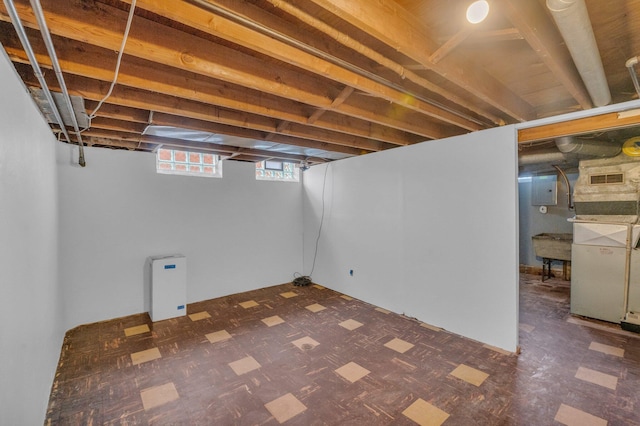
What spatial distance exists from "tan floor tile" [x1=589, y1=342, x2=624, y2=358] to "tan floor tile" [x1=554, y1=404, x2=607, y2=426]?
123cm

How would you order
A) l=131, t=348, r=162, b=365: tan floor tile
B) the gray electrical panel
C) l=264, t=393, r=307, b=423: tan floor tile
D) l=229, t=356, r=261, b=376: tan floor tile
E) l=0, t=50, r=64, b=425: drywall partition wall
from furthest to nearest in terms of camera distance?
the gray electrical panel < l=131, t=348, r=162, b=365: tan floor tile < l=229, t=356, r=261, b=376: tan floor tile < l=264, t=393, r=307, b=423: tan floor tile < l=0, t=50, r=64, b=425: drywall partition wall

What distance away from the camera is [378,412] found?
6.32 feet

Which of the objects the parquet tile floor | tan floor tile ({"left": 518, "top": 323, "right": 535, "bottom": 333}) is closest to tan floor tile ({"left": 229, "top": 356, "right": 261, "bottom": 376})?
the parquet tile floor

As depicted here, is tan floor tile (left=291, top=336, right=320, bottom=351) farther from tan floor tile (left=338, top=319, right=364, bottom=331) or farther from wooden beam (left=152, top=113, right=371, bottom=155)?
wooden beam (left=152, top=113, right=371, bottom=155)

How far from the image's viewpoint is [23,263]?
1.59 meters

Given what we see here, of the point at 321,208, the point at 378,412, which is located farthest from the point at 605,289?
the point at 321,208

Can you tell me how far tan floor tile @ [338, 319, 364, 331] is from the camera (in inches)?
130

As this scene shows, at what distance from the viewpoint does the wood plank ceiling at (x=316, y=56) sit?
4.28 ft

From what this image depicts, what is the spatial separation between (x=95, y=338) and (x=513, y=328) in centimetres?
438

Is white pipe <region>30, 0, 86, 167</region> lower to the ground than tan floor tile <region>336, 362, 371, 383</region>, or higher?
higher

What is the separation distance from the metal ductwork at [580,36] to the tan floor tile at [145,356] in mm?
3763

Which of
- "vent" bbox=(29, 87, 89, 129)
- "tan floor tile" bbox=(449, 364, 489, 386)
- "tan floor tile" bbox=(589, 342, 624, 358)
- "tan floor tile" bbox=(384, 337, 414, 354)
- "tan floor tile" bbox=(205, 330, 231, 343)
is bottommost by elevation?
"tan floor tile" bbox=(205, 330, 231, 343)

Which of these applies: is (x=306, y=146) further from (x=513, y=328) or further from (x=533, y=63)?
(x=513, y=328)

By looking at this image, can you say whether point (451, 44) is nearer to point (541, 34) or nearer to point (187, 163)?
point (541, 34)
